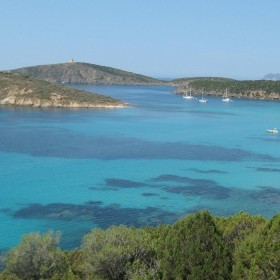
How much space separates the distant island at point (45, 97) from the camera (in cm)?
15738

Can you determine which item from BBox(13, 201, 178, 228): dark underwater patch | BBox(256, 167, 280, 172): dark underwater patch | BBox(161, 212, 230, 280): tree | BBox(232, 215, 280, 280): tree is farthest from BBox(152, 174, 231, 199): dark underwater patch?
BBox(232, 215, 280, 280): tree

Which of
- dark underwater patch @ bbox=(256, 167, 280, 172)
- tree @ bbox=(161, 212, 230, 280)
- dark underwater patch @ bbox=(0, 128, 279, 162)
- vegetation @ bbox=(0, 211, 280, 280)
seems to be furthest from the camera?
dark underwater patch @ bbox=(0, 128, 279, 162)

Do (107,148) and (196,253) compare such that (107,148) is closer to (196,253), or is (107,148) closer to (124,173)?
(124,173)

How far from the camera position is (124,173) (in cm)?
6450

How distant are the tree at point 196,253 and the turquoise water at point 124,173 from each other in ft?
54.8

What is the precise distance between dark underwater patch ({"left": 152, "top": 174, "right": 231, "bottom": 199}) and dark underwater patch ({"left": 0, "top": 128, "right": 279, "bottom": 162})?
594 inches

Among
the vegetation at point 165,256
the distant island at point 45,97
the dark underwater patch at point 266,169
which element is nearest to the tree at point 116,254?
the vegetation at point 165,256

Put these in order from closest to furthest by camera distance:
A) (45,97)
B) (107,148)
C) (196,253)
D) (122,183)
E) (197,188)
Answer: (196,253) → (197,188) → (122,183) → (107,148) → (45,97)

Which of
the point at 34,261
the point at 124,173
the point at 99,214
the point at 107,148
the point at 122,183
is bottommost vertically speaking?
the point at 99,214

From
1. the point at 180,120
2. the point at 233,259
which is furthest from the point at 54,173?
the point at 180,120

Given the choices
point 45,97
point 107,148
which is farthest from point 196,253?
point 45,97

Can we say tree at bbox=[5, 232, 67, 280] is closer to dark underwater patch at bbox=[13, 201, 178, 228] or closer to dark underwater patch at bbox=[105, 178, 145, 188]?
dark underwater patch at bbox=[13, 201, 178, 228]

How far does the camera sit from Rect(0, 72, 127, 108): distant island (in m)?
157

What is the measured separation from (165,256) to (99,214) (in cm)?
2347
